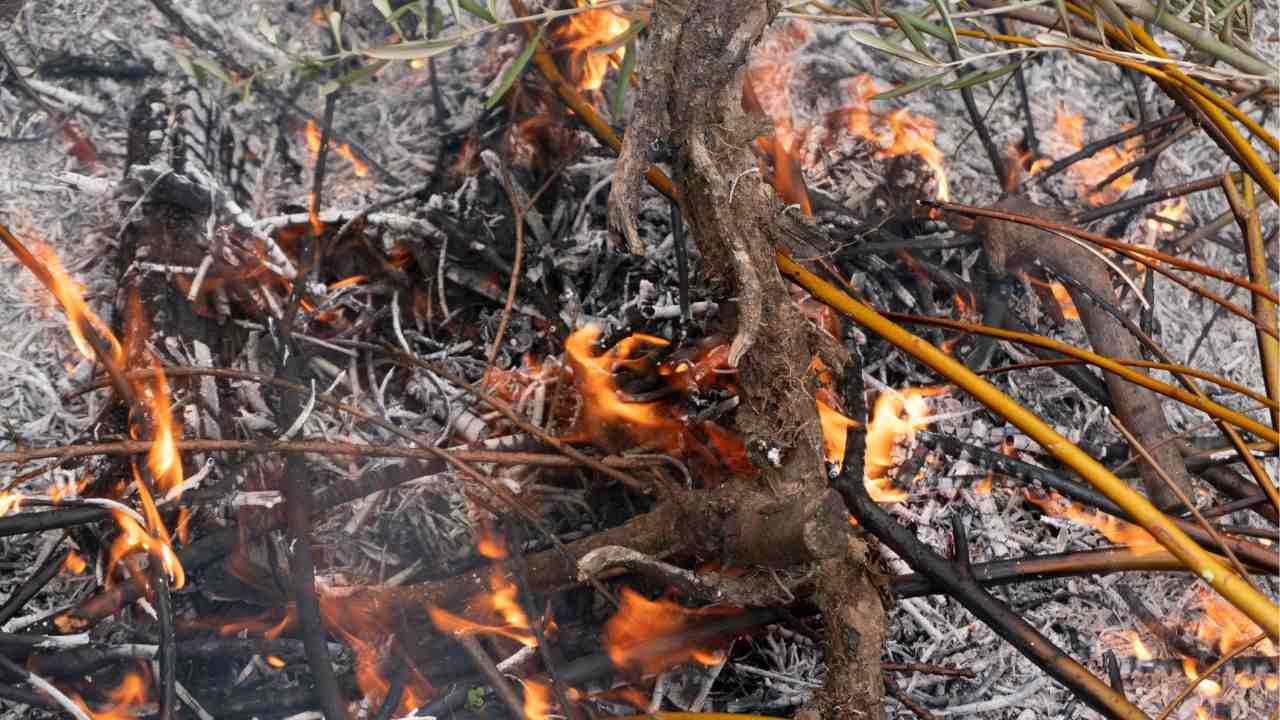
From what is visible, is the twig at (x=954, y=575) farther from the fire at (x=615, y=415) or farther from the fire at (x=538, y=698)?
the fire at (x=538, y=698)

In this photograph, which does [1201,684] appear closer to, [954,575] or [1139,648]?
[1139,648]

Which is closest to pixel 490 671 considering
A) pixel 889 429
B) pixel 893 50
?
pixel 889 429

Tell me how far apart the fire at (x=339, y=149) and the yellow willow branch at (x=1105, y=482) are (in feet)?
3.85

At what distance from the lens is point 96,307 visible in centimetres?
180

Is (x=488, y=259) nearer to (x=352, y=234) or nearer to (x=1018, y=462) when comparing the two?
(x=352, y=234)

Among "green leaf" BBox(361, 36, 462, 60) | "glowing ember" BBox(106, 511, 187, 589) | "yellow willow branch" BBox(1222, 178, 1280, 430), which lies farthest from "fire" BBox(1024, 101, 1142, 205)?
"glowing ember" BBox(106, 511, 187, 589)

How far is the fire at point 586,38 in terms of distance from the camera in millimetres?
1906

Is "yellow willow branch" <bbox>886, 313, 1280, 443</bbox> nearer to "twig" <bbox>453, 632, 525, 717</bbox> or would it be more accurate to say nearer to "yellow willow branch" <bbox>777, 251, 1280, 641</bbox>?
"yellow willow branch" <bbox>777, 251, 1280, 641</bbox>

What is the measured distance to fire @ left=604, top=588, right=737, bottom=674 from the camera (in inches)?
57.5

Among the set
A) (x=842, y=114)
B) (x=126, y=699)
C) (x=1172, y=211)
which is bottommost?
(x=126, y=699)

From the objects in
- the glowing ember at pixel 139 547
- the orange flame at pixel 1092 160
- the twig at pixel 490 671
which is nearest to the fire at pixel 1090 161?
the orange flame at pixel 1092 160

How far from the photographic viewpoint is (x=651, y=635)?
58.7 inches

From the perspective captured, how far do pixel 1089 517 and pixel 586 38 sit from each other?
1285mm

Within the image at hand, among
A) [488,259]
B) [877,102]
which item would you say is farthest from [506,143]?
[877,102]
